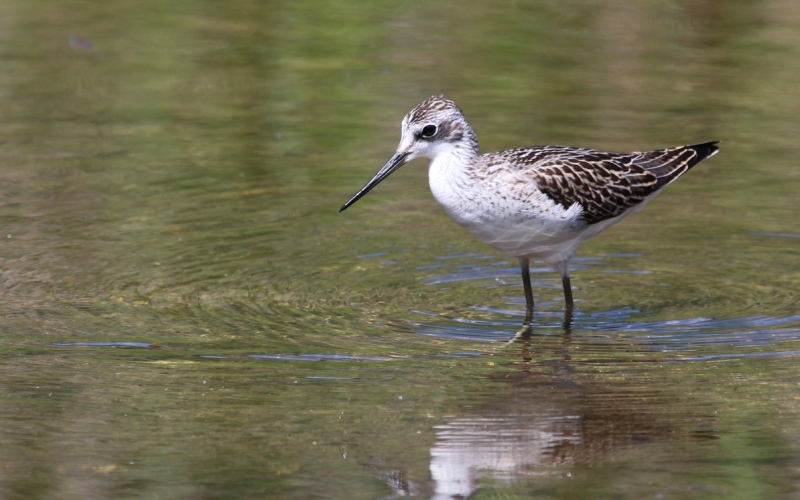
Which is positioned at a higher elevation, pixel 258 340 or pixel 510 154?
pixel 510 154

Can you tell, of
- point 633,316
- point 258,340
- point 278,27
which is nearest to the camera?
point 258,340

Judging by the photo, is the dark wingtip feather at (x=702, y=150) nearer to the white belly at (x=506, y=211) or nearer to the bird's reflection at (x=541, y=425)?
the white belly at (x=506, y=211)

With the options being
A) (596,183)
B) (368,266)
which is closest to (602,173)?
(596,183)

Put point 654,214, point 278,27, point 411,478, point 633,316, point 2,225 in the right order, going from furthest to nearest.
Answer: point 278,27
point 654,214
point 2,225
point 633,316
point 411,478

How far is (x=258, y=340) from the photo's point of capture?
8352mm

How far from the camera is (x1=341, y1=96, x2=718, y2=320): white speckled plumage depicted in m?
9.07

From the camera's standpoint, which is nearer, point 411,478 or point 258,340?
point 411,478

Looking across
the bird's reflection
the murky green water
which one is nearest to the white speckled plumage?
the murky green water

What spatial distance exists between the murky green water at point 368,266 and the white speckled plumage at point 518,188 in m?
0.48

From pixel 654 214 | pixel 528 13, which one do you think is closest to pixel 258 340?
pixel 654 214

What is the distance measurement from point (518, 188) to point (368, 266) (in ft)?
4.92

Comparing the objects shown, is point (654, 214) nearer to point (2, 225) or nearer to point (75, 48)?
point (2, 225)

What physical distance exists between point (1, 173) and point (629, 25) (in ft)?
27.1

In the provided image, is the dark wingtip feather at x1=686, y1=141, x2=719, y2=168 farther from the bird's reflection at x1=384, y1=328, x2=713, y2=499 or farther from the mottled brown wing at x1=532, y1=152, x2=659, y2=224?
the bird's reflection at x1=384, y1=328, x2=713, y2=499
